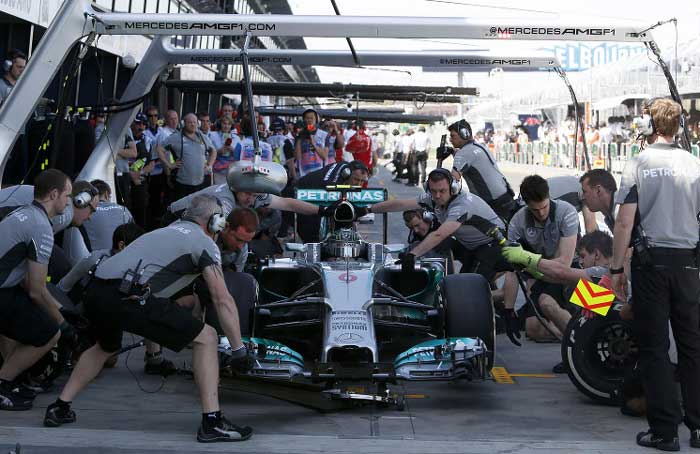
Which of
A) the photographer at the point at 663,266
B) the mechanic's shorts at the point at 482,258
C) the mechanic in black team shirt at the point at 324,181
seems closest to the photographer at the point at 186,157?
the mechanic in black team shirt at the point at 324,181

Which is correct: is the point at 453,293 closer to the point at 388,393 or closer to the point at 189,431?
the point at 388,393

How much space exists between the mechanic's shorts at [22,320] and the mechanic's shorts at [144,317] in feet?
2.60

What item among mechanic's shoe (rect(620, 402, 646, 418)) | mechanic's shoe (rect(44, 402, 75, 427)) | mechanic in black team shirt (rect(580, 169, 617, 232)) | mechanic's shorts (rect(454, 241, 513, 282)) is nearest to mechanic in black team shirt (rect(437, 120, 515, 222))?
mechanic's shorts (rect(454, 241, 513, 282))

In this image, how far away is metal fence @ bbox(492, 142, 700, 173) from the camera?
3353cm

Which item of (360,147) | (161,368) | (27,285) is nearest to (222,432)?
(27,285)

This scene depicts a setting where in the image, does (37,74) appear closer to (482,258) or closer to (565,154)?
(482,258)

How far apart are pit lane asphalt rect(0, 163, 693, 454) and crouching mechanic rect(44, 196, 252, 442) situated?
0.22 m

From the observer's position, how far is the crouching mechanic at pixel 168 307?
243 inches

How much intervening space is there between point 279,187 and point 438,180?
1.64 metres

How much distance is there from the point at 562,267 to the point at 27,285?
3.67 meters

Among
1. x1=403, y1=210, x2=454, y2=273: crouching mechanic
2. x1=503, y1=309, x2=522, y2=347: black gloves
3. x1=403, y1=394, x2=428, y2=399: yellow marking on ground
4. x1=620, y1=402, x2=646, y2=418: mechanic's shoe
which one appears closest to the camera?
x1=620, y1=402, x2=646, y2=418: mechanic's shoe

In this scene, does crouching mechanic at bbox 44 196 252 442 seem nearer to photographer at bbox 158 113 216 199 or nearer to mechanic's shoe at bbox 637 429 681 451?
mechanic's shoe at bbox 637 429 681 451

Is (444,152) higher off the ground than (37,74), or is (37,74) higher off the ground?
(37,74)

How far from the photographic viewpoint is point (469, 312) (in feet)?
24.8
